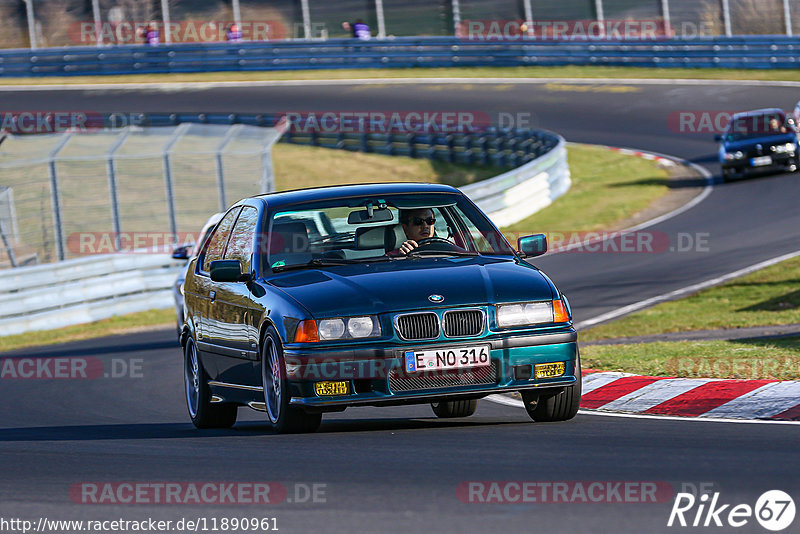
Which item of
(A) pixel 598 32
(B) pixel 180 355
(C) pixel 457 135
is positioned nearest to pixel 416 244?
(B) pixel 180 355

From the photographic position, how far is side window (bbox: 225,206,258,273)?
29.3ft

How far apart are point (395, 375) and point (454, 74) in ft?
129

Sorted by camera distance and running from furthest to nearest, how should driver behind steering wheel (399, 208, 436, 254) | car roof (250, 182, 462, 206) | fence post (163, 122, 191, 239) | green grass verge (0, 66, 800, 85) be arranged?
green grass verge (0, 66, 800, 85) < fence post (163, 122, 191, 239) < car roof (250, 182, 462, 206) < driver behind steering wheel (399, 208, 436, 254)

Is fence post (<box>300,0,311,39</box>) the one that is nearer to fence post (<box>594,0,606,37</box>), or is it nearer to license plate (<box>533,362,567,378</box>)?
fence post (<box>594,0,606,37</box>)

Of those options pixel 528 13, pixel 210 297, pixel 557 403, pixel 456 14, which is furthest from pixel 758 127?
pixel 557 403

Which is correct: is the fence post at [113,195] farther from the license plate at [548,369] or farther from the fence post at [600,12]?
the fence post at [600,12]

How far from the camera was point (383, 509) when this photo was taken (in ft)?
18.2

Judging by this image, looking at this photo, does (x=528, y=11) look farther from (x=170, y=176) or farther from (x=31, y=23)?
(x=170, y=176)

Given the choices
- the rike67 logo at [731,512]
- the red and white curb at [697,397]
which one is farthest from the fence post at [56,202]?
the rike67 logo at [731,512]

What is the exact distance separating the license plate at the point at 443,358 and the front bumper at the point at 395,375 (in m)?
0.03

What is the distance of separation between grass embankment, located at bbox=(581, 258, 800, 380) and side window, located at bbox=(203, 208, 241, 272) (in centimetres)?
334

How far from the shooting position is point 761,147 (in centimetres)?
2862

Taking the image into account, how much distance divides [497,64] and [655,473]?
41342 millimetres

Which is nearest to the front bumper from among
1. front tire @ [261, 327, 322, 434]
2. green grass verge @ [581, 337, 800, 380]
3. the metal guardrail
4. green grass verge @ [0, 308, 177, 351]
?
front tire @ [261, 327, 322, 434]
